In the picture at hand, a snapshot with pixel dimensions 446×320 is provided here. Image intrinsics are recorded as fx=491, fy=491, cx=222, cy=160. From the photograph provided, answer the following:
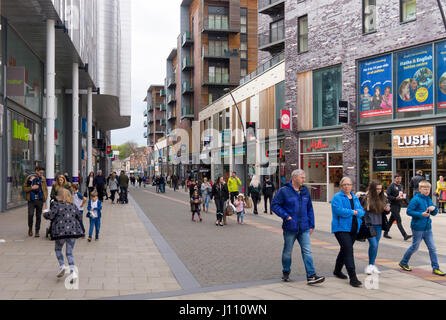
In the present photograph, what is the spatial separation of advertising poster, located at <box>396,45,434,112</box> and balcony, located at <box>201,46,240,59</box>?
35.3 m

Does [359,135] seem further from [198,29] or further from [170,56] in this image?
[170,56]

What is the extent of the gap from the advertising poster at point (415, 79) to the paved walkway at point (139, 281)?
1195 cm

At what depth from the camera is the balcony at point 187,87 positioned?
208 ft

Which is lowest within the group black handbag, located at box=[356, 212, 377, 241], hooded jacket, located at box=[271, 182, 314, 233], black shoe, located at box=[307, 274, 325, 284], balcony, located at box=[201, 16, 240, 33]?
black shoe, located at box=[307, 274, 325, 284]

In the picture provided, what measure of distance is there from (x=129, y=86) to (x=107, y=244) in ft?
131

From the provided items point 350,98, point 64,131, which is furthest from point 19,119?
point 350,98

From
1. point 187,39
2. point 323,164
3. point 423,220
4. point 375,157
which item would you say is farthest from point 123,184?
point 187,39

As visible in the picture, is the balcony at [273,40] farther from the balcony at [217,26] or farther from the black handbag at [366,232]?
the black handbag at [366,232]

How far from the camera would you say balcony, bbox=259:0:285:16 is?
36.4 meters

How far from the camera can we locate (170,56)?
277 feet

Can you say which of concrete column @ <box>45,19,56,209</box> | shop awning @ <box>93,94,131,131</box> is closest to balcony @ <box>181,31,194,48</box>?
shop awning @ <box>93,94,131,131</box>

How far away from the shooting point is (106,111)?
4844 cm

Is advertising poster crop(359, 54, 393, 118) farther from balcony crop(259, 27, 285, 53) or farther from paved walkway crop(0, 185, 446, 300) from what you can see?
paved walkway crop(0, 185, 446, 300)

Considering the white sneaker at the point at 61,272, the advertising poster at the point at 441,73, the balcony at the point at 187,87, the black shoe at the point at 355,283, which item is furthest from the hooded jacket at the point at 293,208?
the balcony at the point at 187,87
